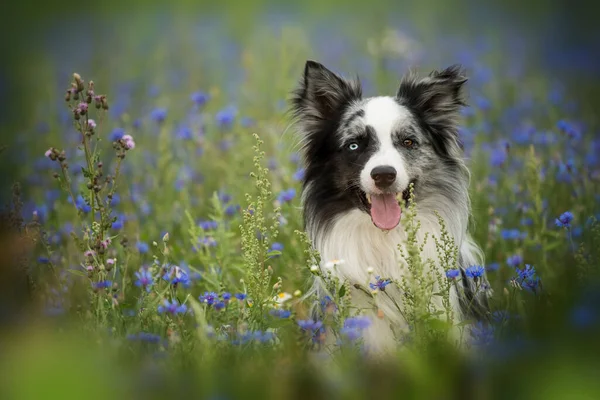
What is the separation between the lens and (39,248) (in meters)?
4.57

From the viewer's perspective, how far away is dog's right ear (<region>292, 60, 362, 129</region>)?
4.43 m

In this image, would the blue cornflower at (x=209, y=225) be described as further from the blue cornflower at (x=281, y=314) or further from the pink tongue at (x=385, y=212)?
the blue cornflower at (x=281, y=314)

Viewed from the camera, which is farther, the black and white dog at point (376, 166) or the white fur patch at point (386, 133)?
the black and white dog at point (376, 166)

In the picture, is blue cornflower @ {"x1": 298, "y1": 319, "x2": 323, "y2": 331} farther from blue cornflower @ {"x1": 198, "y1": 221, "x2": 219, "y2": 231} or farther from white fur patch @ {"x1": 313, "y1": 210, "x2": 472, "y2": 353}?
blue cornflower @ {"x1": 198, "y1": 221, "x2": 219, "y2": 231}

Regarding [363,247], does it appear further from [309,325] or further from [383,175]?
[309,325]

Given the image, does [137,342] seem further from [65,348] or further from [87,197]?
[65,348]

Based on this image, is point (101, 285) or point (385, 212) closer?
point (101, 285)

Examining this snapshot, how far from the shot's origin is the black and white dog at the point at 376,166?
4090 millimetres

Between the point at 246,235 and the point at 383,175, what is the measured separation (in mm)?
794

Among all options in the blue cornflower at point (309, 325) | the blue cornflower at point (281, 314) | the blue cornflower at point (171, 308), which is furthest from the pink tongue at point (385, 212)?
the blue cornflower at point (171, 308)

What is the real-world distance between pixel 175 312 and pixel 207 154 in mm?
4110

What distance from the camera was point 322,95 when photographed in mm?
4500

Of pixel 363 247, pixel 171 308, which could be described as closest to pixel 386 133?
pixel 363 247

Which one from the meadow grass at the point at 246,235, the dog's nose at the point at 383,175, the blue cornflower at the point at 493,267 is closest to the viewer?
the meadow grass at the point at 246,235
